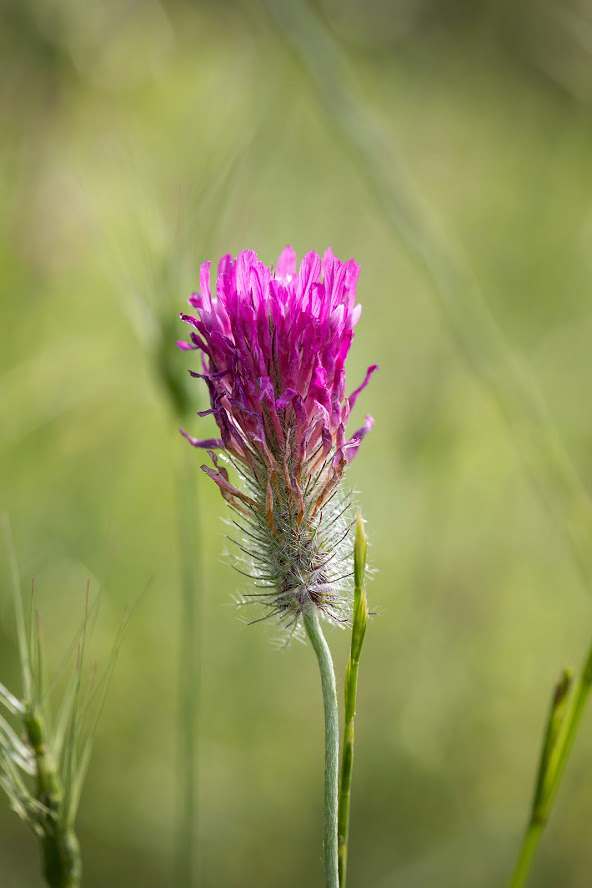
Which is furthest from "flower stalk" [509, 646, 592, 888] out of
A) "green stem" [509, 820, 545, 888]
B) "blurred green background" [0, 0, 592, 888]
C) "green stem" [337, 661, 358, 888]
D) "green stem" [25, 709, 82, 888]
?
"blurred green background" [0, 0, 592, 888]

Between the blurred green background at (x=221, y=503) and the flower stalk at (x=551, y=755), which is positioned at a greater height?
the blurred green background at (x=221, y=503)

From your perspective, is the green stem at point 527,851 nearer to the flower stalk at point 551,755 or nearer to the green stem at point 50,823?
the flower stalk at point 551,755

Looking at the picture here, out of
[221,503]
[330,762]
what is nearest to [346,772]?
A: [330,762]

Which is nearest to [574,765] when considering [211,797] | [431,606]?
[431,606]

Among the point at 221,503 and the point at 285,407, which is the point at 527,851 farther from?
the point at 221,503

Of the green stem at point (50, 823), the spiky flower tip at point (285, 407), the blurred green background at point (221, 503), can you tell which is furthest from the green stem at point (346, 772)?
the blurred green background at point (221, 503)
